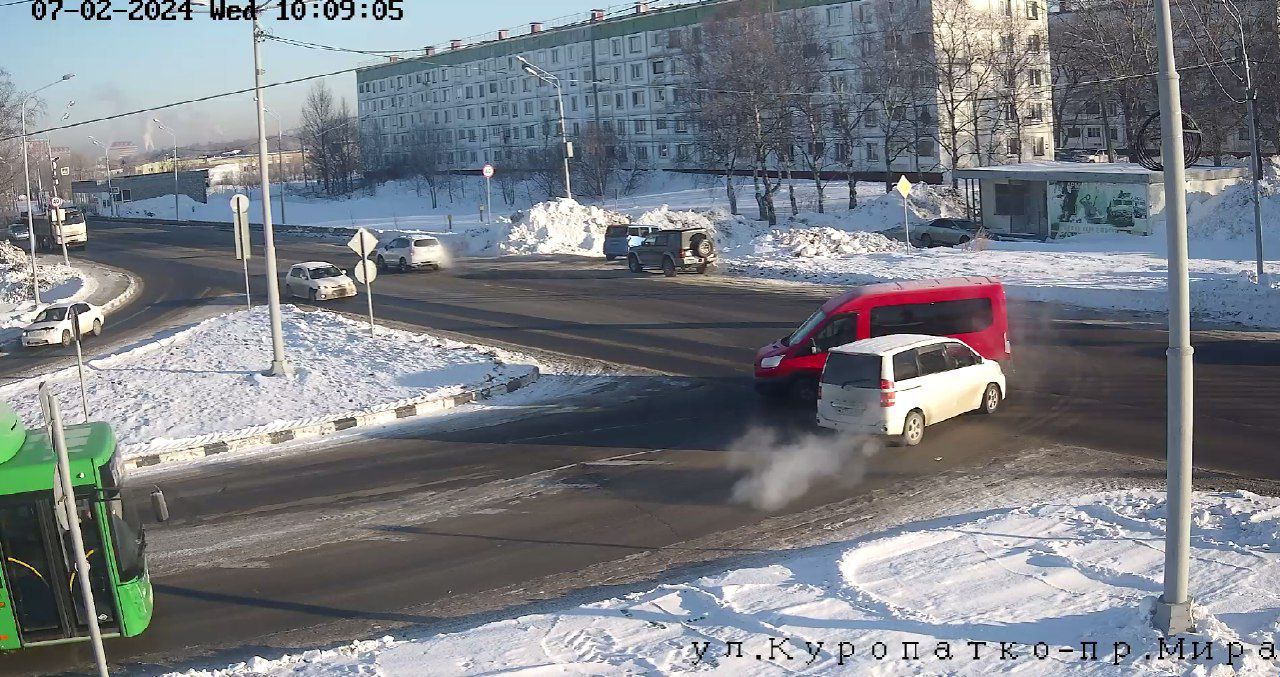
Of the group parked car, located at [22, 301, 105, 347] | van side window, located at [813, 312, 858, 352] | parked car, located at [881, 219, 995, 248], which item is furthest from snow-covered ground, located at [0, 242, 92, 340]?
parked car, located at [881, 219, 995, 248]

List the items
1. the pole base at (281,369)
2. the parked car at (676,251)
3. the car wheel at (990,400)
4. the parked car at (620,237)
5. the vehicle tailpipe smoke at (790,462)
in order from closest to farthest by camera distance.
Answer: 1. the vehicle tailpipe smoke at (790,462)
2. the car wheel at (990,400)
3. the pole base at (281,369)
4. the parked car at (676,251)
5. the parked car at (620,237)

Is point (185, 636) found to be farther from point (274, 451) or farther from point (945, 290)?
point (945, 290)

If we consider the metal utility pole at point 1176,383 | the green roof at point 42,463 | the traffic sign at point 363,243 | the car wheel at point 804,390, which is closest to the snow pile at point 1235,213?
the car wheel at point 804,390

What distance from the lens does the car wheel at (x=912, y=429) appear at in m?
15.2

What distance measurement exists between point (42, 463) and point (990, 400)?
12533mm

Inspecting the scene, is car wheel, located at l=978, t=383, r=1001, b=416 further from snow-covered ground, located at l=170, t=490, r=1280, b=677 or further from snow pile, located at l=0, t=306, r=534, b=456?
snow pile, located at l=0, t=306, r=534, b=456

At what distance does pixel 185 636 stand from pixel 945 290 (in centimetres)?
1275

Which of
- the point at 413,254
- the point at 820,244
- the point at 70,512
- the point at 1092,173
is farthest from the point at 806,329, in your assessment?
the point at 1092,173

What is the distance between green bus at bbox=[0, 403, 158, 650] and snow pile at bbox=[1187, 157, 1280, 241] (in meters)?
37.1

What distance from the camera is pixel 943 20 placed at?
185 ft

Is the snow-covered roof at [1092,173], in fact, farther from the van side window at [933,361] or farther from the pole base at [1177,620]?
the pole base at [1177,620]

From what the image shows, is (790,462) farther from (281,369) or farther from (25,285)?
(25,285)

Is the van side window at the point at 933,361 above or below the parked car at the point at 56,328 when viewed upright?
below

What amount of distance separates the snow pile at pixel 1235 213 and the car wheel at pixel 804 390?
84.4 ft
